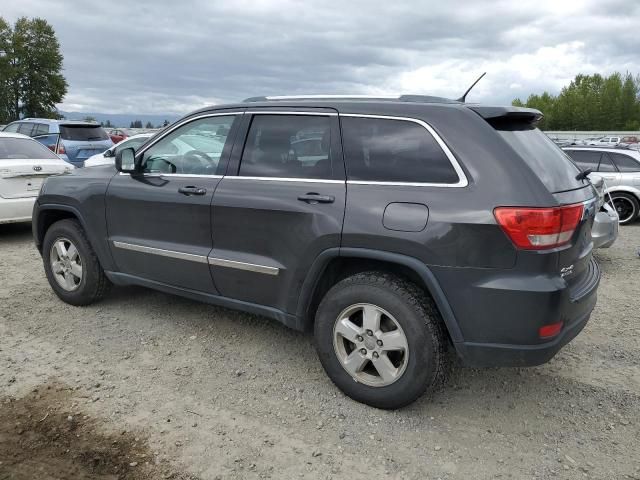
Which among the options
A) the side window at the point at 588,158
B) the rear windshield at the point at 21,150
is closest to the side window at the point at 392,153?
the rear windshield at the point at 21,150

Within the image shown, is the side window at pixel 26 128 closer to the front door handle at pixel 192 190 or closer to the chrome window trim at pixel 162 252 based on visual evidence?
the chrome window trim at pixel 162 252

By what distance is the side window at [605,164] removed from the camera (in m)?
11.0

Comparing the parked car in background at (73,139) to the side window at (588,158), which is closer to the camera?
the side window at (588,158)

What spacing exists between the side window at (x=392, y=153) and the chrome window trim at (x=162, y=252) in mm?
1315

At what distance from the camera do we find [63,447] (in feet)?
9.56

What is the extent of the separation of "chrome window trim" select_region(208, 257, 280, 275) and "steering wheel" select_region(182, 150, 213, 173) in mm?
685

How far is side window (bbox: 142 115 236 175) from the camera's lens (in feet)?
13.0

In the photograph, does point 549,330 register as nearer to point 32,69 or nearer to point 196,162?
point 196,162

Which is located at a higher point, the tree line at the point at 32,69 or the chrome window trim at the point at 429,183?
the tree line at the point at 32,69

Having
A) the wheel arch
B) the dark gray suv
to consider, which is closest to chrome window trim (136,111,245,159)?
the dark gray suv

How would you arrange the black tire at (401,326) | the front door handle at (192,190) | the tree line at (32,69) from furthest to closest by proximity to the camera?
the tree line at (32,69)
the front door handle at (192,190)
the black tire at (401,326)

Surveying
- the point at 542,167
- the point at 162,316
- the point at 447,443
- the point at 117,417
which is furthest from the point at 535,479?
the point at 162,316

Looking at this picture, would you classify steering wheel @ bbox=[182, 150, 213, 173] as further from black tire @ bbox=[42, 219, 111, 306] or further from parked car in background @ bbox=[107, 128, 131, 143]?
parked car in background @ bbox=[107, 128, 131, 143]

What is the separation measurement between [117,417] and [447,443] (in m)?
1.89
